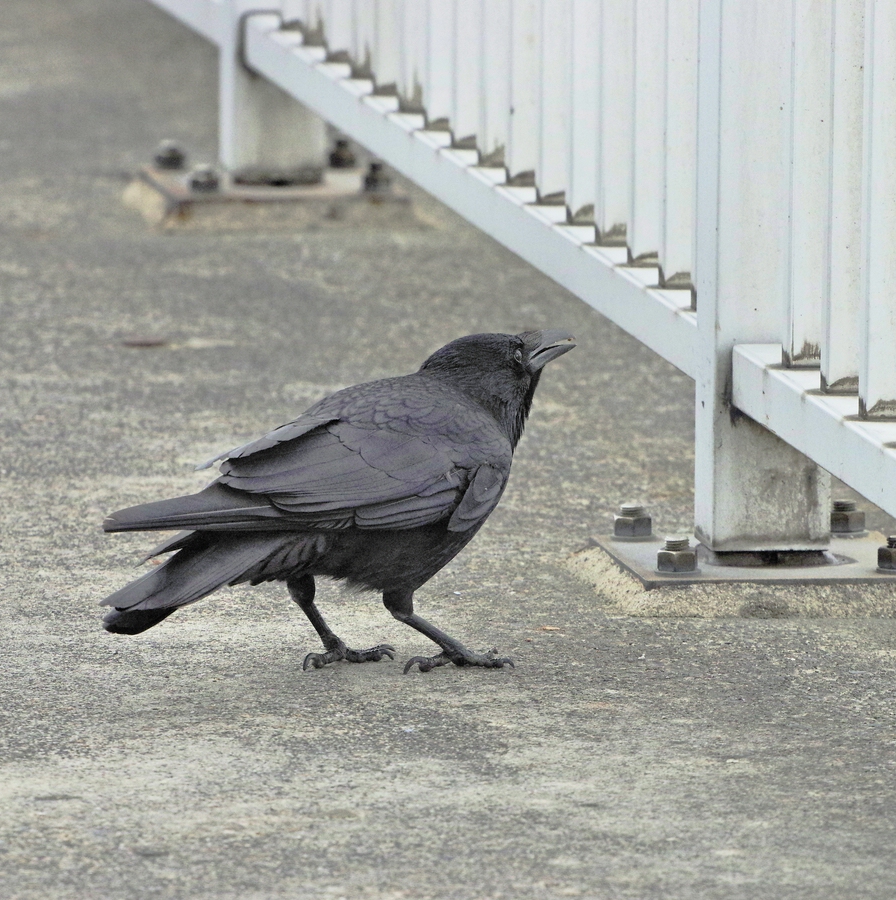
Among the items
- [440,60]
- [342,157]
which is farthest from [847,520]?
[342,157]

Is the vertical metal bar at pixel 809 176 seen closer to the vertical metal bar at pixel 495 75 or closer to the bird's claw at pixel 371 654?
the bird's claw at pixel 371 654

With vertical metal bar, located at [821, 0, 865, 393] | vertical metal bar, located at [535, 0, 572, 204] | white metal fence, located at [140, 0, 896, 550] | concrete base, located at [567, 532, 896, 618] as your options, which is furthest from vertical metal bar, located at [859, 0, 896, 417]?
vertical metal bar, located at [535, 0, 572, 204]

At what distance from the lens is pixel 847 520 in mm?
4164

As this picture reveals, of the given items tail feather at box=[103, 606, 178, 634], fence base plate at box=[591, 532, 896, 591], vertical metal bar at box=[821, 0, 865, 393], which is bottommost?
fence base plate at box=[591, 532, 896, 591]

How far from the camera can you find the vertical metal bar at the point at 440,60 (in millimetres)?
5872

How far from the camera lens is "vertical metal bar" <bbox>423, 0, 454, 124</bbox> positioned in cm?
587

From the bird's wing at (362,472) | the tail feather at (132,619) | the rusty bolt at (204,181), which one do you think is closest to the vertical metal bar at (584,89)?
the bird's wing at (362,472)

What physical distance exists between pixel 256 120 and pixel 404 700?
5.34 metres

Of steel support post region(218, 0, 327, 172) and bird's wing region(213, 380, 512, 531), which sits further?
steel support post region(218, 0, 327, 172)

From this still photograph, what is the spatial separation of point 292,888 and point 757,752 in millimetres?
885

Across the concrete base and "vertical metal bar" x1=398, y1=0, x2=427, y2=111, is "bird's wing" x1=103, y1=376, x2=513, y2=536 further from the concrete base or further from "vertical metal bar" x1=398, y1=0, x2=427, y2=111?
"vertical metal bar" x1=398, y1=0, x2=427, y2=111

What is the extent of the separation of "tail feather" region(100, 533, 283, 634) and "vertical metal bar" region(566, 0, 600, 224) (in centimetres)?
182

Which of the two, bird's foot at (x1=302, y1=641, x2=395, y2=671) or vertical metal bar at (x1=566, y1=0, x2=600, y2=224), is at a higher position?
vertical metal bar at (x1=566, y1=0, x2=600, y2=224)

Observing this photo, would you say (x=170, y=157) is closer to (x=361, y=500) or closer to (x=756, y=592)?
(x=756, y=592)
